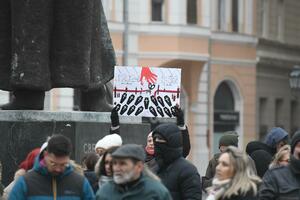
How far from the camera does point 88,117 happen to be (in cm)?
1422

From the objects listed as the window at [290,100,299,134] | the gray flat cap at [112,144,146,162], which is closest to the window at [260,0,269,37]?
the window at [290,100,299,134]

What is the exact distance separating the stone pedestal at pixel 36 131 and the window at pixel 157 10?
3126cm

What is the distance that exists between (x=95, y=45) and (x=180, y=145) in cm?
348

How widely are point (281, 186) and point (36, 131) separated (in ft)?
10.7

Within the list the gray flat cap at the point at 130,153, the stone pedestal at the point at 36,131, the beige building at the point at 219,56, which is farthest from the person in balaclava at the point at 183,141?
the beige building at the point at 219,56

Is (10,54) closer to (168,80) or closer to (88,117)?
(88,117)

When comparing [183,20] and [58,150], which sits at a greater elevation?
[183,20]

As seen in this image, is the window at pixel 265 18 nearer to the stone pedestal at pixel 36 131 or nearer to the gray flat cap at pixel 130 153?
the stone pedestal at pixel 36 131

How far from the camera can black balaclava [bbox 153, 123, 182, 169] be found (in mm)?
11203

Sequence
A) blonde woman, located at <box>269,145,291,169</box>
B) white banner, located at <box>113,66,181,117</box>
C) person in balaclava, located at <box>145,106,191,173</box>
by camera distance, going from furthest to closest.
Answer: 1. white banner, located at <box>113,66,181,117</box>
2. person in balaclava, located at <box>145,106,191,173</box>
3. blonde woman, located at <box>269,145,291,169</box>

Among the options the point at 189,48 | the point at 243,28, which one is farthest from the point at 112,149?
the point at 243,28

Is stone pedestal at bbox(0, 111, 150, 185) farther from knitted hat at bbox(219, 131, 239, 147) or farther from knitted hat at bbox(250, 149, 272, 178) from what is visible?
knitted hat at bbox(250, 149, 272, 178)

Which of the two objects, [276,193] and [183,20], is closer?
[276,193]

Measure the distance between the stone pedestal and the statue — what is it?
32cm
